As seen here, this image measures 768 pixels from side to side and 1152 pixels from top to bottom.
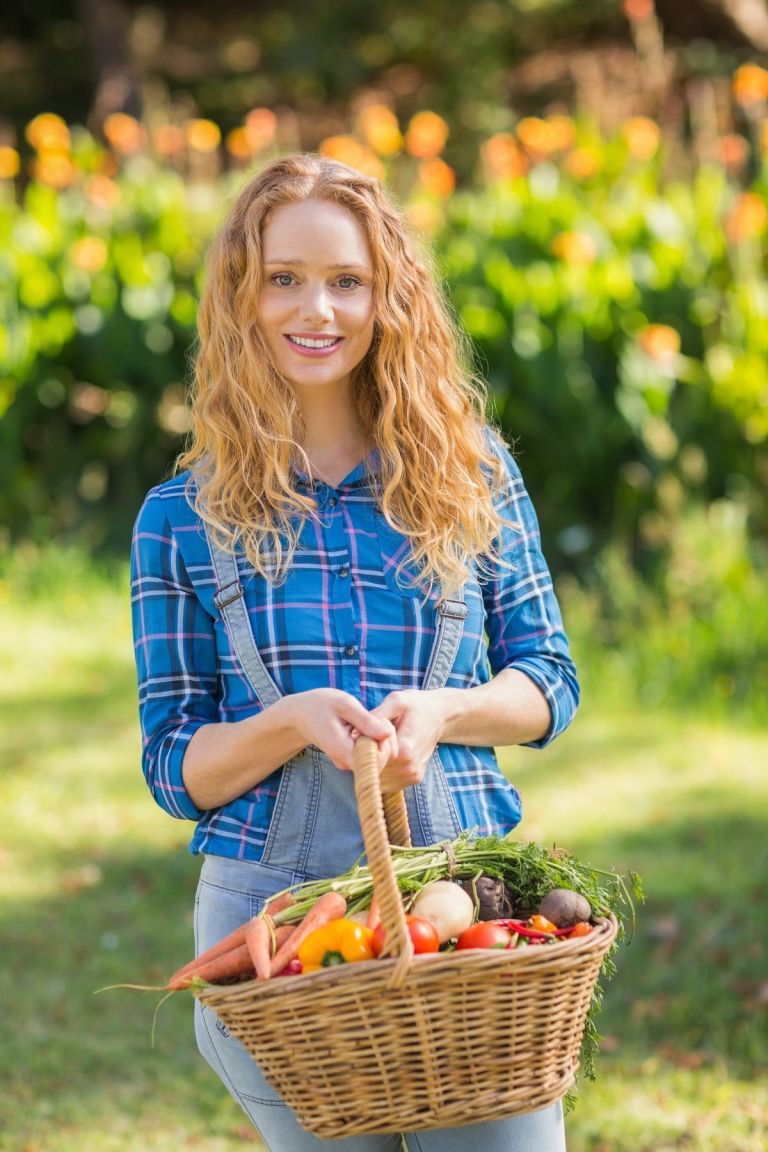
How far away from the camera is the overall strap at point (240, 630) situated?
6.89 feet

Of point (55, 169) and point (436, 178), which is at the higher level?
point (55, 169)

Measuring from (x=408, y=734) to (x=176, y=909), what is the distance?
9.69 feet

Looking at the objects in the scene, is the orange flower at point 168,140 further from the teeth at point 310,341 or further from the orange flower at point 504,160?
the teeth at point 310,341

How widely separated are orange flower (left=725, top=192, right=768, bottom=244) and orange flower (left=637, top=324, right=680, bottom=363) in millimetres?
677

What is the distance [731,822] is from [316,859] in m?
3.25

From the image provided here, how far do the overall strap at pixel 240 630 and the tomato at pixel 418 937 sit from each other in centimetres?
43

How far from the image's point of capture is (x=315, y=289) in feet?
6.98

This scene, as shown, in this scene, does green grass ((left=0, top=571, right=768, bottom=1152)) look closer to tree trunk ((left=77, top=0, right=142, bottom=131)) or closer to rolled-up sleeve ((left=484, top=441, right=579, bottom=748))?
rolled-up sleeve ((left=484, top=441, right=579, bottom=748))

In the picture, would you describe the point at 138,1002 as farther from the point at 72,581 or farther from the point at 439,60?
the point at 439,60

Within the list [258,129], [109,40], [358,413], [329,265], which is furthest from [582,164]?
[109,40]

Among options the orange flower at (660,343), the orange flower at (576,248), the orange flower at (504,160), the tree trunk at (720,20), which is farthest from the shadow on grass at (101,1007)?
the tree trunk at (720,20)

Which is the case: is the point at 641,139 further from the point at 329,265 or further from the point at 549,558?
the point at 329,265

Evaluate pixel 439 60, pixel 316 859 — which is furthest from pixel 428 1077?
pixel 439 60

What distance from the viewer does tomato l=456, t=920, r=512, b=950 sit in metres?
1.79
